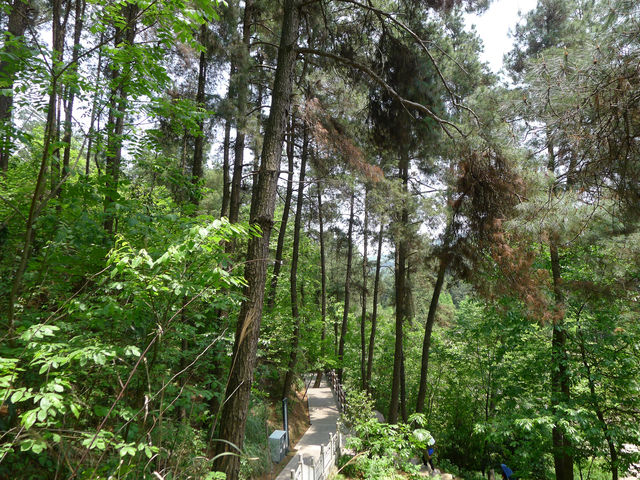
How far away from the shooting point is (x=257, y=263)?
12.6ft

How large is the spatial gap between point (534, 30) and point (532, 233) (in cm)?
930

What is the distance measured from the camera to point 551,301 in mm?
7621

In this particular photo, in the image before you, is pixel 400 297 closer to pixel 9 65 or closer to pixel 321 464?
pixel 321 464

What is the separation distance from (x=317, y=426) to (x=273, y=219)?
1101 centimetres

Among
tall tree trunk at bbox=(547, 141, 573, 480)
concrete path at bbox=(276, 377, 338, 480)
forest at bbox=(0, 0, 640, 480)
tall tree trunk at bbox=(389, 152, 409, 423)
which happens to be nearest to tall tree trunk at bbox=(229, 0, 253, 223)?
forest at bbox=(0, 0, 640, 480)

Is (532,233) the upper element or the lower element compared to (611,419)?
upper

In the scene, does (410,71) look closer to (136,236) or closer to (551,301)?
(136,236)

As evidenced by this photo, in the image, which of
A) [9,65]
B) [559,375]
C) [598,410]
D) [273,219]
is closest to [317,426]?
[559,375]

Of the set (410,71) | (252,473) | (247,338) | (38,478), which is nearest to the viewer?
(38,478)

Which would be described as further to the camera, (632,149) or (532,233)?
(532,233)

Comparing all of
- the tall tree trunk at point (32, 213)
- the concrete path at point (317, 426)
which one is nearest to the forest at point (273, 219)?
the tall tree trunk at point (32, 213)

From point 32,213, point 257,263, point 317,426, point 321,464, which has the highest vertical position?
point 257,263

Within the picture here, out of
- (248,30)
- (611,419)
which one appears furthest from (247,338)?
(611,419)

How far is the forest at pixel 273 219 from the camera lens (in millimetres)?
2645
